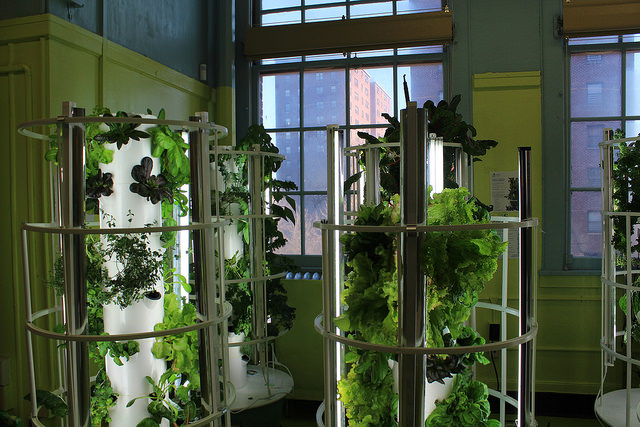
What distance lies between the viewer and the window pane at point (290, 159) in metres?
4.04

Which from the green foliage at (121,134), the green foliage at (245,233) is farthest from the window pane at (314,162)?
the green foliage at (121,134)

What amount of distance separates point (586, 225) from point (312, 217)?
1990 mm

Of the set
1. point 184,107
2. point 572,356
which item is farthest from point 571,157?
point 184,107

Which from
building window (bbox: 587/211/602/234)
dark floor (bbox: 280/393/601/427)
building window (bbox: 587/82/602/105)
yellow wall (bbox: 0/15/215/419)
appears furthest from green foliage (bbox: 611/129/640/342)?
yellow wall (bbox: 0/15/215/419)

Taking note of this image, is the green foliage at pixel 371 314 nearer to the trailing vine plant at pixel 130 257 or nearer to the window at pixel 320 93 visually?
the trailing vine plant at pixel 130 257

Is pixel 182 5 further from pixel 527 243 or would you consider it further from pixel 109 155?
pixel 527 243

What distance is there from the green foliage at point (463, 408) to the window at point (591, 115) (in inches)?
99.6

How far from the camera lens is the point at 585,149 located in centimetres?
364

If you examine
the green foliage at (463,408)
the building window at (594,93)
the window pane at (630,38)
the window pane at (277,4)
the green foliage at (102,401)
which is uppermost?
the window pane at (277,4)

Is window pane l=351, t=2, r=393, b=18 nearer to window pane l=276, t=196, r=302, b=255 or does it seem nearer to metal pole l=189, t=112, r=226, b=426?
window pane l=276, t=196, r=302, b=255

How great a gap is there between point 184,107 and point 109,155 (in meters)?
2.08

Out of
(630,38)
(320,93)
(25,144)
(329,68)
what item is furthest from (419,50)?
(25,144)

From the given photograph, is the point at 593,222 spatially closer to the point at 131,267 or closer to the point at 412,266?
the point at 412,266

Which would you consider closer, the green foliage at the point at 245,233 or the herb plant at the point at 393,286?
the herb plant at the point at 393,286
